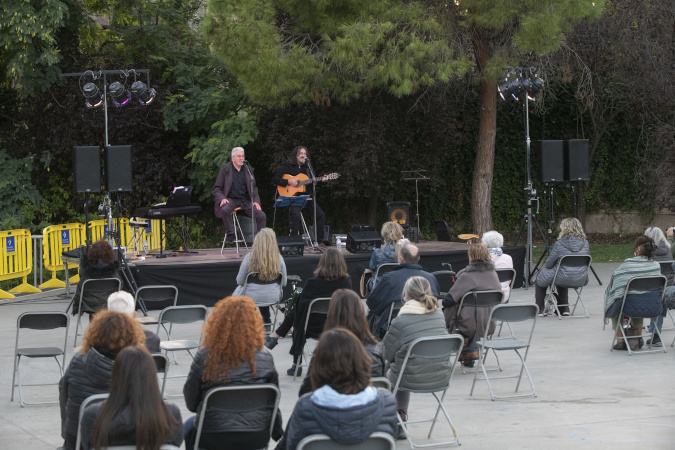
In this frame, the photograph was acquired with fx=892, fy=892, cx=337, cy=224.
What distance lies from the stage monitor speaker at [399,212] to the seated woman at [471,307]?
714cm

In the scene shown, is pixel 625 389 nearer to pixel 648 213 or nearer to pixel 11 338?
pixel 11 338

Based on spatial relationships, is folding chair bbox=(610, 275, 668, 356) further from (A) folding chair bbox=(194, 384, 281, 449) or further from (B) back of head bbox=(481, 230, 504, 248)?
(A) folding chair bbox=(194, 384, 281, 449)

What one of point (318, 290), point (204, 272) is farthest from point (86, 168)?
point (318, 290)

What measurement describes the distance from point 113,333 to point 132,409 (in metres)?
0.83

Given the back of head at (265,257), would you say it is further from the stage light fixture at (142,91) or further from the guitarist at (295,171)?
the stage light fixture at (142,91)

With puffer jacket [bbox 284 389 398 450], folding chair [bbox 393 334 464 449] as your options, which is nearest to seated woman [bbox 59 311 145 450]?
puffer jacket [bbox 284 389 398 450]

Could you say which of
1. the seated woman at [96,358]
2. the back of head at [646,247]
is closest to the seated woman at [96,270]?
the seated woman at [96,358]

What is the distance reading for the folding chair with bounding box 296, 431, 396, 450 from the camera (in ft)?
11.4

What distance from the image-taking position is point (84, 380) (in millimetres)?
4336

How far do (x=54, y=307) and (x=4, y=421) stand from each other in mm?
5613

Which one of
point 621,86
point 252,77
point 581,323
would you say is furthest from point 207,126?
point 581,323

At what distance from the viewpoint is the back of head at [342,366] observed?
356cm

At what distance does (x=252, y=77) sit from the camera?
1447 cm

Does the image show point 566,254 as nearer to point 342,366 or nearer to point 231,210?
point 231,210
